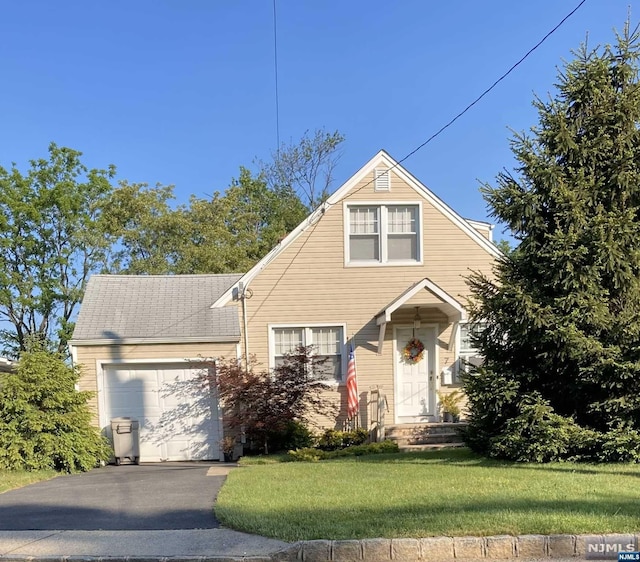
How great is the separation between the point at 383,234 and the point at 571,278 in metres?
5.82

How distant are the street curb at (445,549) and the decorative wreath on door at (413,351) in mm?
8816

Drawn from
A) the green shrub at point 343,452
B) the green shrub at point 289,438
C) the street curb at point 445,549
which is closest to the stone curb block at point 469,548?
the street curb at point 445,549

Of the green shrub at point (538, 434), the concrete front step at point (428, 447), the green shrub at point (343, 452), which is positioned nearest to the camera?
the green shrub at point (538, 434)

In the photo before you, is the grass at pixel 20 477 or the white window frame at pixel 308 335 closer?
the grass at pixel 20 477

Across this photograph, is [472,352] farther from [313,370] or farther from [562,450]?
[562,450]

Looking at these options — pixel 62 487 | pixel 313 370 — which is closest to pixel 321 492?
pixel 62 487

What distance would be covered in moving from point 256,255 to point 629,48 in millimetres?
21578

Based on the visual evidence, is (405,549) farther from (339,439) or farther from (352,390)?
(352,390)

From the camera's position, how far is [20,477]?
998 centimetres

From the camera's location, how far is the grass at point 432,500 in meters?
5.24

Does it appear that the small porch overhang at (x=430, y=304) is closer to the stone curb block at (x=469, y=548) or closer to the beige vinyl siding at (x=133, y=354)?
the beige vinyl siding at (x=133, y=354)

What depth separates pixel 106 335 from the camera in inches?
Answer: 507

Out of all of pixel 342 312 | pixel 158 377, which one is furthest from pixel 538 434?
pixel 158 377

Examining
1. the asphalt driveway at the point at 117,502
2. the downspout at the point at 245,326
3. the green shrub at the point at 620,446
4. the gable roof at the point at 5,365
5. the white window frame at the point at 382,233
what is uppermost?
the white window frame at the point at 382,233
